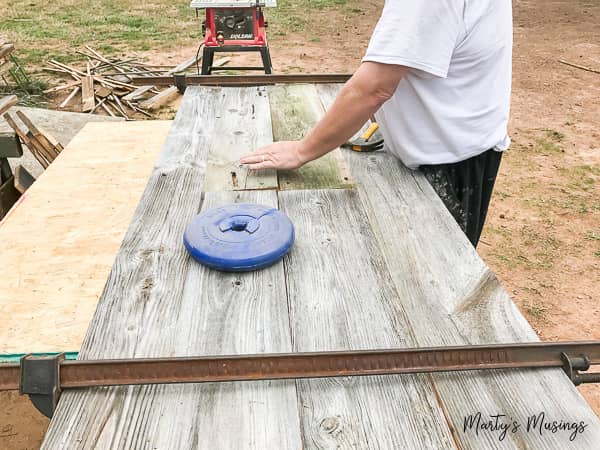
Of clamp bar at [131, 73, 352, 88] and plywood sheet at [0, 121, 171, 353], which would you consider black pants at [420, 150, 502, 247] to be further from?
plywood sheet at [0, 121, 171, 353]

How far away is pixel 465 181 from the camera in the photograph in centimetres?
209

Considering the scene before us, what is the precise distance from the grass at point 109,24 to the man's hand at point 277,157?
8.28 meters

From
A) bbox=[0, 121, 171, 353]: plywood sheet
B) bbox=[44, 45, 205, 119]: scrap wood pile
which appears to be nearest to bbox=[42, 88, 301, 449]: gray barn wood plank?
bbox=[0, 121, 171, 353]: plywood sheet

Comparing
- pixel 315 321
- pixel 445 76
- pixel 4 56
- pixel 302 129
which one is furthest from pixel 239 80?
pixel 4 56

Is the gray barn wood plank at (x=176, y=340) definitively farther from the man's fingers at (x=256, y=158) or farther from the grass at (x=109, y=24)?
the grass at (x=109, y=24)

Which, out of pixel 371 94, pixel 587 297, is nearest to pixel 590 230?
pixel 587 297

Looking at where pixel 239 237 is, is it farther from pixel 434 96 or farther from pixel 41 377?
pixel 434 96

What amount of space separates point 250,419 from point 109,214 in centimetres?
256

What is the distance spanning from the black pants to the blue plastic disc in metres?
0.73

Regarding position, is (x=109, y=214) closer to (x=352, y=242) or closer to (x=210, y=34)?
(x=352, y=242)

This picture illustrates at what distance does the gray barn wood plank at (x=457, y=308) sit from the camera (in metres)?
1.02

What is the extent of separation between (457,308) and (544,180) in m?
4.47

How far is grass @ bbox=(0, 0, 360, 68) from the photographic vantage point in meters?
9.62

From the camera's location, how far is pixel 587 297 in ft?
12.3
